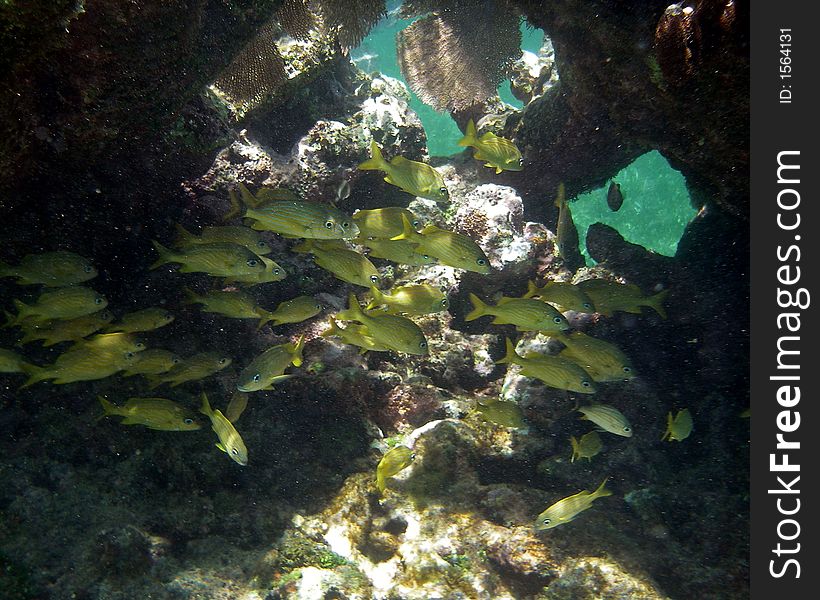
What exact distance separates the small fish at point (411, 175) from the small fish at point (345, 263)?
0.92 m

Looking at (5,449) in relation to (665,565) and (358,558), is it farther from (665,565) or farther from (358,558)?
(665,565)

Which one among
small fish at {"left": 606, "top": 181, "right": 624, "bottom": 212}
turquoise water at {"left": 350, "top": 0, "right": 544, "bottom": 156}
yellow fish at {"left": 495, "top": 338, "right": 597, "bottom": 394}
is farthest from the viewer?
turquoise water at {"left": 350, "top": 0, "right": 544, "bottom": 156}

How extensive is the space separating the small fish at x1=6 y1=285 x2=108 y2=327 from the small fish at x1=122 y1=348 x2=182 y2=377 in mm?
507

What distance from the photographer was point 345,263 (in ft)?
12.7

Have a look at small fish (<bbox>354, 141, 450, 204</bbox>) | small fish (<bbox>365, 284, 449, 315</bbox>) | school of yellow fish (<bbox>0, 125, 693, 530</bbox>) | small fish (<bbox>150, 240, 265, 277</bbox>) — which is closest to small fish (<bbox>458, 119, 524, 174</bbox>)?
small fish (<bbox>354, 141, 450, 204</bbox>)

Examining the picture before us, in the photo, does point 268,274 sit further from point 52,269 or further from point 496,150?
point 496,150

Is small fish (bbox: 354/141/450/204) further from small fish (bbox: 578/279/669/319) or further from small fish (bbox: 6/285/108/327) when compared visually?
small fish (bbox: 6/285/108/327)

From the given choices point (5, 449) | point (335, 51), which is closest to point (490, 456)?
point (5, 449)

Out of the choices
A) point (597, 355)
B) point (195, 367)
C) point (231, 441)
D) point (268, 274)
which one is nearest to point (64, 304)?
point (195, 367)

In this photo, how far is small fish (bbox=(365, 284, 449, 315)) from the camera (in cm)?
410

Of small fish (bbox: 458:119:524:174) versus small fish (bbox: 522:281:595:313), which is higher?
small fish (bbox: 458:119:524:174)

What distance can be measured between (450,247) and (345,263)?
0.90 metres

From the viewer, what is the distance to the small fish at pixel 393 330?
371 centimetres
